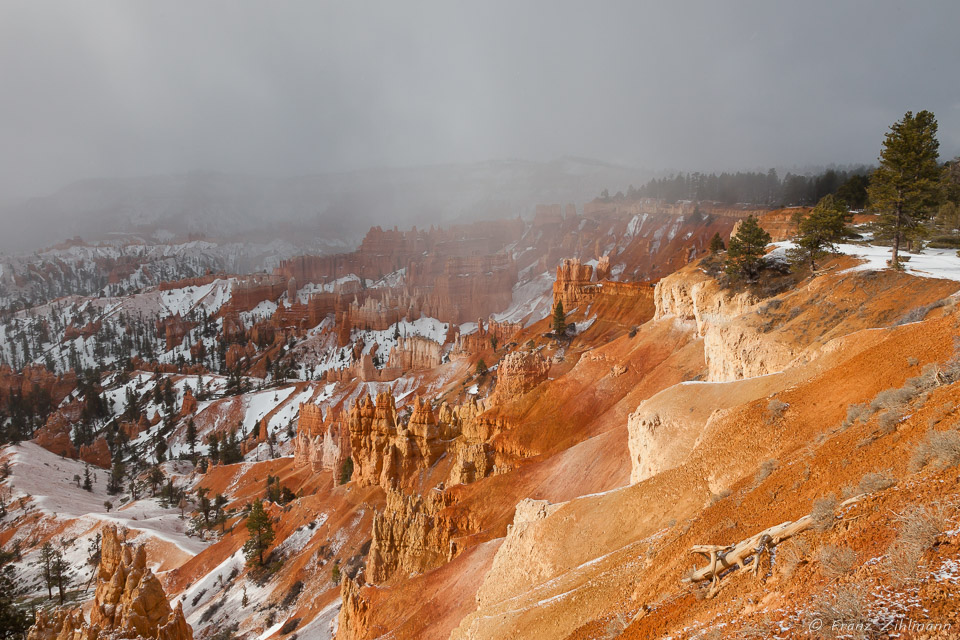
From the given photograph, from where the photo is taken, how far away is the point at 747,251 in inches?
1435

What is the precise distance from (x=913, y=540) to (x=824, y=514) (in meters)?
1.46

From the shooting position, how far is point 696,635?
5.41 metres

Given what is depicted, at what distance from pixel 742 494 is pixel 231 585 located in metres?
44.8

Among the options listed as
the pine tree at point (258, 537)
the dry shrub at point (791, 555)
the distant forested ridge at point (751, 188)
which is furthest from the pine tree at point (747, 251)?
the distant forested ridge at point (751, 188)

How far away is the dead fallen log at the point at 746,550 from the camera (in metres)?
6.30

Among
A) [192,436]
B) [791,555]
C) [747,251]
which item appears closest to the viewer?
[791,555]

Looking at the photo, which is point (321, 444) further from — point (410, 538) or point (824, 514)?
point (824, 514)

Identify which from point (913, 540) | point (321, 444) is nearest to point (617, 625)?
point (913, 540)

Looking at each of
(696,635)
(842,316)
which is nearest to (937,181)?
(842,316)

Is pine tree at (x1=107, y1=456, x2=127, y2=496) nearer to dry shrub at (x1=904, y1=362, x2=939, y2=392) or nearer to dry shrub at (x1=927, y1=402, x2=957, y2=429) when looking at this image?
dry shrub at (x1=904, y1=362, x2=939, y2=392)

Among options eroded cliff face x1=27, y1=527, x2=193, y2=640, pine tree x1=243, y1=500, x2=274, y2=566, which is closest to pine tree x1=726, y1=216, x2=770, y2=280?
eroded cliff face x1=27, y1=527, x2=193, y2=640

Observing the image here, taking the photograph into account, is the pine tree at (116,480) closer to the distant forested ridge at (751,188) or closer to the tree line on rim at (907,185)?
the tree line on rim at (907,185)

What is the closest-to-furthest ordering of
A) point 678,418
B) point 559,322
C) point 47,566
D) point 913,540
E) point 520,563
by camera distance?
point 913,540 → point 520,563 → point 678,418 → point 47,566 → point 559,322

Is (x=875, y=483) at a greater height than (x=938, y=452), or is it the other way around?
(x=938, y=452)
